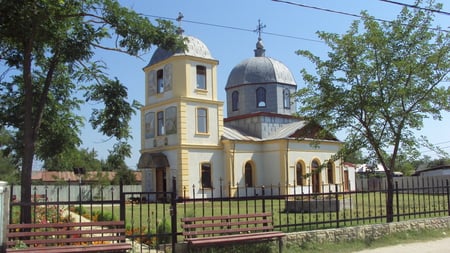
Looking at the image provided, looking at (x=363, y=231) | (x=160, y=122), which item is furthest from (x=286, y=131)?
(x=363, y=231)

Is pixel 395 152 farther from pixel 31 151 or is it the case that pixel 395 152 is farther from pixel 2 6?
pixel 2 6

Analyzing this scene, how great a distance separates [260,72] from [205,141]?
9385 mm

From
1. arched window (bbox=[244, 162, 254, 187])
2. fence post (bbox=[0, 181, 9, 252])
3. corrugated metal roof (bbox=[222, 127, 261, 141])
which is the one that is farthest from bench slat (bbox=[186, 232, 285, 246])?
arched window (bbox=[244, 162, 254, 187])

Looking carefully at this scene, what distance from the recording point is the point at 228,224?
32.2 feet

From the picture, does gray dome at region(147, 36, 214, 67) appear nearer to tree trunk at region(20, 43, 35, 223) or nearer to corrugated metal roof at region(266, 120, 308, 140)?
corrugated metal roof at region(266, 120, 308, 140)

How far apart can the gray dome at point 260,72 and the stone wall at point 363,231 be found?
25.7 meters

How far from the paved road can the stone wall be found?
560 mm

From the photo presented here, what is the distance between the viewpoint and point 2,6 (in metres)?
8.41

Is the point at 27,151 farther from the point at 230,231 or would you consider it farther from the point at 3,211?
the point at 230,231

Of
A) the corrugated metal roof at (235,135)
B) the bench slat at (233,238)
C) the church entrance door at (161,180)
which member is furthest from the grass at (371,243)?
the church entrance door at (161,180)

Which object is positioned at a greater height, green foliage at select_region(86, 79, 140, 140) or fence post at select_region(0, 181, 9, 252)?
green foliage at select_region(86, 79, 140, 140)

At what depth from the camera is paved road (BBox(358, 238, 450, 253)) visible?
11266 millimetres

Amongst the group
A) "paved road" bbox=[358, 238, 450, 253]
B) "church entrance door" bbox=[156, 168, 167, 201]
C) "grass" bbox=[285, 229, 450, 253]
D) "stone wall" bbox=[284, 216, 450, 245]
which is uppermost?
"church entrance door" bbox=[156, 168, 167, 201]

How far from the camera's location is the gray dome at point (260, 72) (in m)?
38.9
